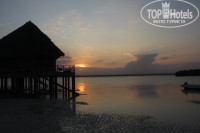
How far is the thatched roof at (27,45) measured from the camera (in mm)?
16891

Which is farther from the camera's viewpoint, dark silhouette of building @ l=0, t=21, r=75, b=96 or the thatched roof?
the thatched roof

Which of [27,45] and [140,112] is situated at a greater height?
[27,45]

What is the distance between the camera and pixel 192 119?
13.0 m

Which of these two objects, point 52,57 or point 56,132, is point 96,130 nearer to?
point 56,132

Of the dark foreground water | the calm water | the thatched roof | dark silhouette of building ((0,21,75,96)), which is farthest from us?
the thatched roof

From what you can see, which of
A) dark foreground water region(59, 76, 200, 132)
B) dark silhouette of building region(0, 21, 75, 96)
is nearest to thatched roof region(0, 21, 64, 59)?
dark silhouette of building region(0, 21, 75, 96)

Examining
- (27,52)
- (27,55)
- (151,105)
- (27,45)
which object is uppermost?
(27,45)

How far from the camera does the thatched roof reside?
1689 centimetres

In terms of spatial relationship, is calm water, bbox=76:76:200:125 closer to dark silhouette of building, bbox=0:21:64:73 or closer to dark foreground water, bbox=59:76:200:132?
dark foreground water, bbox=59:76:200:132

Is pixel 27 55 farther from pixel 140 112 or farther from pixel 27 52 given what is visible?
pixel 140 112

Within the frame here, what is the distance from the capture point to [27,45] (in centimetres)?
1739

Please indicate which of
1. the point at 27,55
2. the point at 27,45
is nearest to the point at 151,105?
the point at 27,55

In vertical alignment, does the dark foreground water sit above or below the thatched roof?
below

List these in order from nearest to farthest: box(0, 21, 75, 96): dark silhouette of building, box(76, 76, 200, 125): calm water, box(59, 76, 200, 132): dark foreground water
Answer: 1. box(59, 76, 200, 132): dark foreground water
2. box(76, 76, 200, 125): calm water
3. box(0, 21, 75, 96): dark silhouette of building
